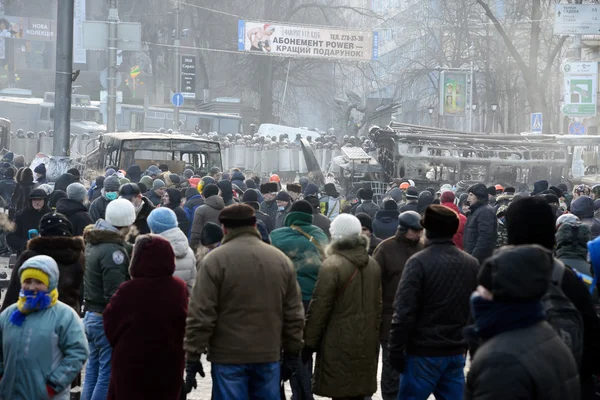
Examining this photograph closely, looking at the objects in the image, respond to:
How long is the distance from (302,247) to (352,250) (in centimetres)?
81

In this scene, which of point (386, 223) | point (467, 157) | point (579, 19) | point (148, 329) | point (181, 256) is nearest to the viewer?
point (148, 329)

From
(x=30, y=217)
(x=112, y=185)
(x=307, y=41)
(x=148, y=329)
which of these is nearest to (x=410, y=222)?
(x=148, y=329)

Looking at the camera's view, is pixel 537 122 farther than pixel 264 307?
Yes

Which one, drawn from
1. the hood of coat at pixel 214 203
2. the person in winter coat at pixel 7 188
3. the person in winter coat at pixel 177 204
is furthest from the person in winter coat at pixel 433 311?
the person in winter coat at pixel 7 188

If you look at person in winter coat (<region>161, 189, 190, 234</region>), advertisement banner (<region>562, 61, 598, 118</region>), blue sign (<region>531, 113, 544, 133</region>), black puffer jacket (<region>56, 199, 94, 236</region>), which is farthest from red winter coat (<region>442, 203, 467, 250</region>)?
blue sign (<region>531, 113, 544, 133</region>)

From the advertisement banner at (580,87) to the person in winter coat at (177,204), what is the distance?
2582 centimetres

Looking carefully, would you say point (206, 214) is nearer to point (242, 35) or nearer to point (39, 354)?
point (39, 354)

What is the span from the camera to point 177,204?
42.7ft

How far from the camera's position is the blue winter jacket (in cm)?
589

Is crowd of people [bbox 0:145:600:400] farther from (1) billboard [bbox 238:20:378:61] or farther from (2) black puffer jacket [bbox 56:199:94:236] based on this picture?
(1) billboard [bbox 238:20:378:61]

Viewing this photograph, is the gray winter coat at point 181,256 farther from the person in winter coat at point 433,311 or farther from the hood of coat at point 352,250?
the person in winter coat at point 433,311

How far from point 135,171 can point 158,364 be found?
12.8 m

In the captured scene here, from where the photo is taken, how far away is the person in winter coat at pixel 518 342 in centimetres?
374

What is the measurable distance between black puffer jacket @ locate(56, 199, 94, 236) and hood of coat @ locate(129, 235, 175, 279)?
4.68m
